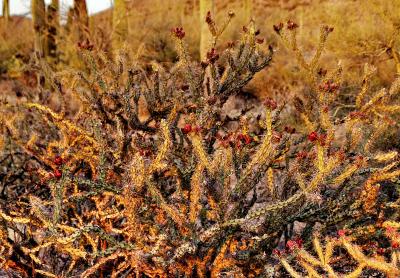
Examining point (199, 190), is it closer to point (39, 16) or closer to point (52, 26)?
point (39, 16)

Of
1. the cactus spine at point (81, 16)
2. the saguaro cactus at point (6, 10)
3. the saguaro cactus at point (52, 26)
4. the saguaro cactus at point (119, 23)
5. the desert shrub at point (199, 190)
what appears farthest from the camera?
the saguaro cactus at point (6, 10)

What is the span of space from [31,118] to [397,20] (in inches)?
235

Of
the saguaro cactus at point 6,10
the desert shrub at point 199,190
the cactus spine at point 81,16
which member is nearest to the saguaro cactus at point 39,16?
the cactus spine at point 81,16

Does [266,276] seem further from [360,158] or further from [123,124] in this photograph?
[123,124]

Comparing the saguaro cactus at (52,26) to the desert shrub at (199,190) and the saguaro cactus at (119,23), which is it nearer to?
the saguaro cactus at (119,23)

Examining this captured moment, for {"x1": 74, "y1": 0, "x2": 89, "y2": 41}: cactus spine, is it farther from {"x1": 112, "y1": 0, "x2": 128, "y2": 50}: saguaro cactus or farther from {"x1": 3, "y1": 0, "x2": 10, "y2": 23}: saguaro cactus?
{"x1": 3, "y1": 0, "x2": 10, "y2": 23}: saguaro cactus

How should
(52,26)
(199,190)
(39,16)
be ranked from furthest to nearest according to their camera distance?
(52,26), (39,16), (199,190)

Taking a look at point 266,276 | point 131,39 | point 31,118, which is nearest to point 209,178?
point 266,276

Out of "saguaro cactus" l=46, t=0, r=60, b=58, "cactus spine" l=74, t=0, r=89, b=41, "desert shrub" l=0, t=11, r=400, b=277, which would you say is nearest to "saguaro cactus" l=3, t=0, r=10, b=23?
"saguaro cactus" l=46, t=0, r=60, b=58

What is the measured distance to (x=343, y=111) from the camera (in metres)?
8.66

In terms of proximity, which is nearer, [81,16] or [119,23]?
[119,23]

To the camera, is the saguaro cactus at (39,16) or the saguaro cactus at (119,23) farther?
the saguaro cactus at (39,16)

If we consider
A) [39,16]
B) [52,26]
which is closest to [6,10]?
[52,26]

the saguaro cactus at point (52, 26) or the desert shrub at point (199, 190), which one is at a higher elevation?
the saguaro cactus at point (52, 26)
